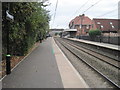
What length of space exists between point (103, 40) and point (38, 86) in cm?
3539

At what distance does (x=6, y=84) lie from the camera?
265 inches

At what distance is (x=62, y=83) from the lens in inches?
274

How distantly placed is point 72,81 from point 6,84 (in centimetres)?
243

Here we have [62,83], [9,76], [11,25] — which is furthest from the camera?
[11,25]

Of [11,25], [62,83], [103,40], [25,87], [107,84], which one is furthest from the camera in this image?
[103,40]

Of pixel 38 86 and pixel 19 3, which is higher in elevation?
pixel 19 3

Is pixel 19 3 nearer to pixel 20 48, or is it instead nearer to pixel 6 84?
pixel 6 84

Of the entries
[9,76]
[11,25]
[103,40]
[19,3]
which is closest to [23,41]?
[11,25]

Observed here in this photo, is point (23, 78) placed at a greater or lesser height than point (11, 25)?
lesser

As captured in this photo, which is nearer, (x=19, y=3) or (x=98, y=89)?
(x=98, y=89)

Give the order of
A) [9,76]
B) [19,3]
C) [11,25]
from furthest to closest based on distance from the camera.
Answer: [11,25] → [19,3] → [9,76]

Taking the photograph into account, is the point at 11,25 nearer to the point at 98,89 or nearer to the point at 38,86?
the point at 38,86

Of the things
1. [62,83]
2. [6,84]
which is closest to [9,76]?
[6,84]

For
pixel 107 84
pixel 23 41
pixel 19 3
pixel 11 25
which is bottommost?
pixel 107 84
